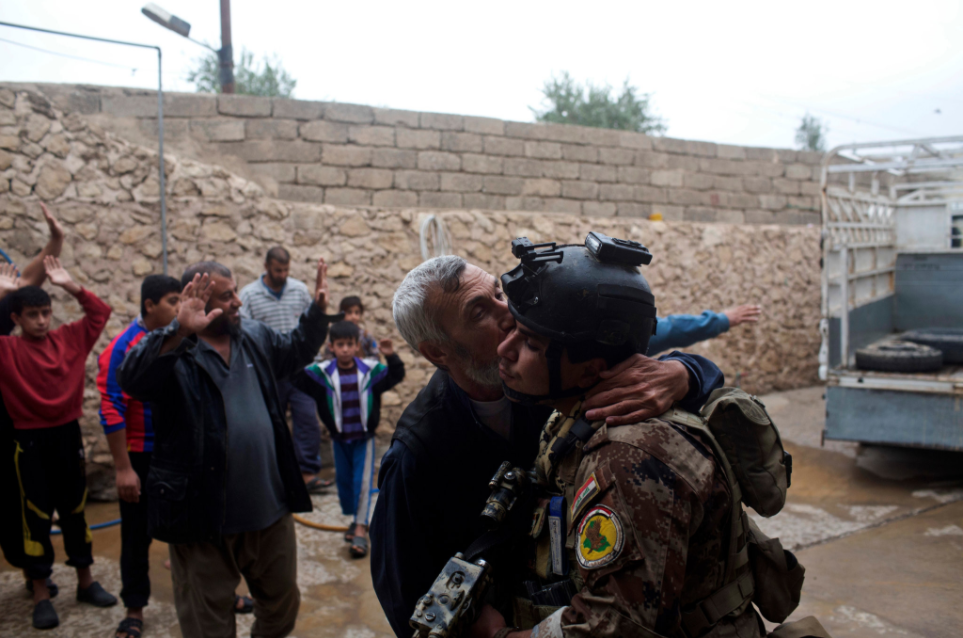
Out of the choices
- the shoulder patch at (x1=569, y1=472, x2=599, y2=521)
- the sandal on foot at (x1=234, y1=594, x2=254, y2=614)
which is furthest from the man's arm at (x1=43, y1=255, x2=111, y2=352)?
the shoulder patch at (x1=569, y1=472, x2=599, y2=521)

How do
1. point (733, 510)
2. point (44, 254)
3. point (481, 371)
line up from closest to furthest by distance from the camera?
point (733, 510) < point (481, 371) < point (44, 254)

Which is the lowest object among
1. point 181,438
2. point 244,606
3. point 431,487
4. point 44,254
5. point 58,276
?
point 244,606

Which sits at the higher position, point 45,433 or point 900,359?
point 900,359

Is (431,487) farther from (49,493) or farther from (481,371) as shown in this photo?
(49,493)

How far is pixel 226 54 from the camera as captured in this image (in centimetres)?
736

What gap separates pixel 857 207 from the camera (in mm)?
6797

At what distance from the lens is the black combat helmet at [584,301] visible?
134 centimetres

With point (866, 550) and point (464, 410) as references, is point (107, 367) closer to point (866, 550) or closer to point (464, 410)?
point (464, 410)

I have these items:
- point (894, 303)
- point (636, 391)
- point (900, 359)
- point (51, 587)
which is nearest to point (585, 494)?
point (636, 391)

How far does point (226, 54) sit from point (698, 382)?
7.55 m

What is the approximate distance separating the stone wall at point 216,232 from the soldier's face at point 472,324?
4.62 meters

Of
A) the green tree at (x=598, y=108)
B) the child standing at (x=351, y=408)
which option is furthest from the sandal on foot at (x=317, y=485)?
the green tree at (x=598, y=108)

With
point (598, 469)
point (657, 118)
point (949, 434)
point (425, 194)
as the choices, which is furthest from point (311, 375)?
point (657, 118)

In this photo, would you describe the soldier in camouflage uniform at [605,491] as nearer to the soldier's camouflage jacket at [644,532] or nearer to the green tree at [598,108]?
the soldier's camouflage jacket at [644,532]
